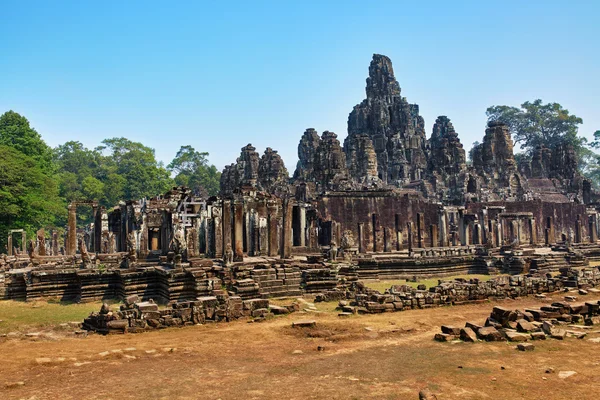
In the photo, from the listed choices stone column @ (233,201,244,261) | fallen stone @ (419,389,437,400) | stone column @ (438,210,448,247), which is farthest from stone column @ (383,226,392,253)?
fallen stone @ (419,389,437,400)

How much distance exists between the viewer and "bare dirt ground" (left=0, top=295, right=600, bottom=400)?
291 inches

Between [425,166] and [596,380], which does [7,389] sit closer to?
[596,380]

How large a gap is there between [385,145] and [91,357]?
50.2 metres

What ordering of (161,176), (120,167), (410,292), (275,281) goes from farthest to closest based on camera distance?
1. (120,167)
2. (161,176)
3. (275,281)
4. (410,292)

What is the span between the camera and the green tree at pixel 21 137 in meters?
42.1

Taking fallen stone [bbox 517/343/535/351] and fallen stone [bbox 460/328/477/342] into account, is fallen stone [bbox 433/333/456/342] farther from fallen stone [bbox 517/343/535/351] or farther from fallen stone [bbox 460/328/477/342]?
fallen stone [bbox 517/343/535/351]

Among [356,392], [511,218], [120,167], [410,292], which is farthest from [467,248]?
[120,167]

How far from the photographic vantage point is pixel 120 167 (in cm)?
7638

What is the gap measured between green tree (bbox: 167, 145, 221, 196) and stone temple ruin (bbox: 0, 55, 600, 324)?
2053cm

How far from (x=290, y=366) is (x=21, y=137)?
41.0 m

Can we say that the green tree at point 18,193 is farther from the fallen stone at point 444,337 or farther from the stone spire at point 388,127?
the stone spire at point 388,127

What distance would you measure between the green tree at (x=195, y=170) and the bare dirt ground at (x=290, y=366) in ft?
213

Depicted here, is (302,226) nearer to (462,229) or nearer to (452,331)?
(462,229)

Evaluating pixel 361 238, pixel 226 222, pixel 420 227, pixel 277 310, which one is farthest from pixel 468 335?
pixel 420 227
